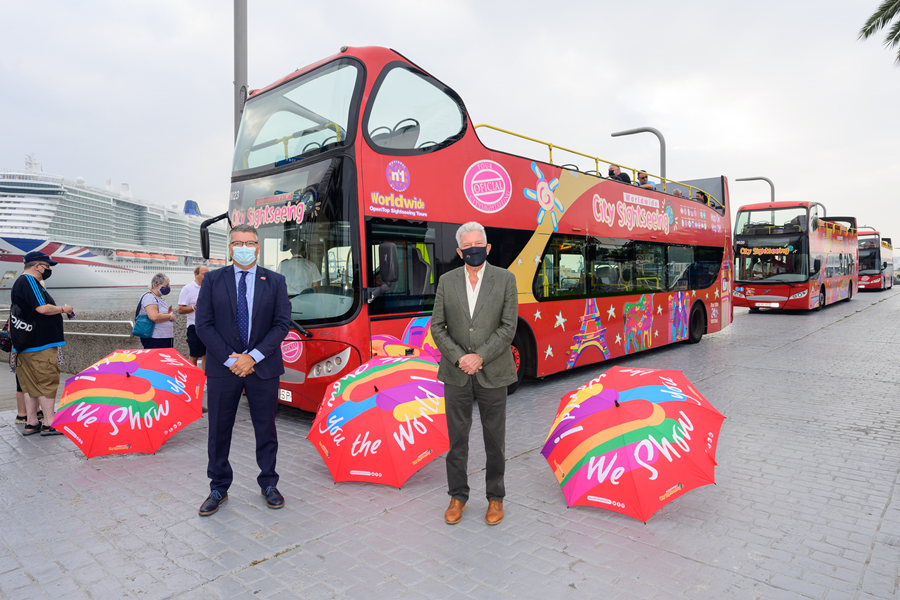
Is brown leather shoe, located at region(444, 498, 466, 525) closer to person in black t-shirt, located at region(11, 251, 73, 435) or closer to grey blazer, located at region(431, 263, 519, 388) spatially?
grey blazer, located at region(431, 263, 519, 388)

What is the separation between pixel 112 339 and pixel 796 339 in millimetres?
14693

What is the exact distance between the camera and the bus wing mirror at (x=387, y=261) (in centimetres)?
517

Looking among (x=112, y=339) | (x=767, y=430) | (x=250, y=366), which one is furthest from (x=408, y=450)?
(x=112, y=339)

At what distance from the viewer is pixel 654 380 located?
12.3ft

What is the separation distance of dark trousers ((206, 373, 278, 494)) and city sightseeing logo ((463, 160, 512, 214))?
3663mm

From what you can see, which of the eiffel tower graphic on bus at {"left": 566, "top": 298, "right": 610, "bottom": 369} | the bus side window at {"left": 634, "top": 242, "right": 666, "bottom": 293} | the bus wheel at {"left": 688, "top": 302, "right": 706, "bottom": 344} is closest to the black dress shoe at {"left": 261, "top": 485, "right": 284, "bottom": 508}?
the eiffel tower graphic on bus at {"left": 566, "top": 298, "right": 610, "bottom": 369}

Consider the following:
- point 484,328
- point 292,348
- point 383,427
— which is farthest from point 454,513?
point 292,348

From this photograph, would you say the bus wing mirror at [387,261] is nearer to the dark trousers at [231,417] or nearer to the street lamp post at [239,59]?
the dark trousers at [231,417]

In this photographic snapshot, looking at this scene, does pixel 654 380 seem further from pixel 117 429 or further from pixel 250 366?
pixel 117 429

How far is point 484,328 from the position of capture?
11.4 ft

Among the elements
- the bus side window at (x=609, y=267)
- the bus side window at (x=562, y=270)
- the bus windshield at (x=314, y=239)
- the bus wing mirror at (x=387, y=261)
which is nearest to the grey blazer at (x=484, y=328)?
the bus wing mirror at (x=387, y=261)

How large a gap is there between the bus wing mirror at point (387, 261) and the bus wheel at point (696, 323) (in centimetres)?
921

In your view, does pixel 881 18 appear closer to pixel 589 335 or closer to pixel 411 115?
pixel 589 335

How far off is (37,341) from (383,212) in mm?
3659
